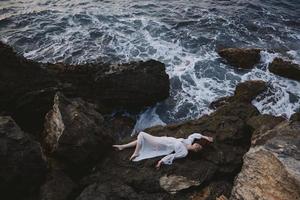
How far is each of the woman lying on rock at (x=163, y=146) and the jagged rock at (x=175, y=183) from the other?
519mm

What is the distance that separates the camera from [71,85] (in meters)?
12.0

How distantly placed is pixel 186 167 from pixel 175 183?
0.61m

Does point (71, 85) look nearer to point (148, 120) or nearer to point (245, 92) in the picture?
point (148, 120)

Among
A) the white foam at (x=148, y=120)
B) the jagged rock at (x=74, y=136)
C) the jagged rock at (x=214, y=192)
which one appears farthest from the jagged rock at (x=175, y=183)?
the white foam at (x=148, y=120)

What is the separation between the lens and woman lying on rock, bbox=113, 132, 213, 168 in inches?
360

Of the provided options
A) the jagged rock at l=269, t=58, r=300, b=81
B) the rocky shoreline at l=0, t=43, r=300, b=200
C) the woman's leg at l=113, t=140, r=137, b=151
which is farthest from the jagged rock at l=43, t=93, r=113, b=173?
the jagged rock at l=269, t=58, r=300, b=81

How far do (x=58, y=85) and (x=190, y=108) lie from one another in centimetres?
492

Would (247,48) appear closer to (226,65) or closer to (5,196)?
(226,65)

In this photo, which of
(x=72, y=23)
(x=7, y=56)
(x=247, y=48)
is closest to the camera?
(x=7, y=56)

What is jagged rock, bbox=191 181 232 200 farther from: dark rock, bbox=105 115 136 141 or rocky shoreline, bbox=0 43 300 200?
dark rock, bbox=105 115 136 141

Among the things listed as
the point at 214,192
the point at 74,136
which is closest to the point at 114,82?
the point at 74,136

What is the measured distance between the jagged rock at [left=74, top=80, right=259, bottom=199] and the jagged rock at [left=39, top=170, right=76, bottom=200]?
1.19 feet

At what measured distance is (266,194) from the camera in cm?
721

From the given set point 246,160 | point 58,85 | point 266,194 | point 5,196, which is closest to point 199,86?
point 58,85
